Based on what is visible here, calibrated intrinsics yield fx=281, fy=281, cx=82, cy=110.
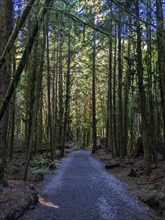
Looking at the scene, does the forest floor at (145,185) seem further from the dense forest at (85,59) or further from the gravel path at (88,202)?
the dense forest at (85,59)

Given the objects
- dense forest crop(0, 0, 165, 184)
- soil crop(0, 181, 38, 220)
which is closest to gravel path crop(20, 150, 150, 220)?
soil crop(0, 181, 38, 220)

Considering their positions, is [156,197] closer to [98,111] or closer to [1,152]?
[1,152]

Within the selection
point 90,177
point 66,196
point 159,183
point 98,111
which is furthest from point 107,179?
point 98,111

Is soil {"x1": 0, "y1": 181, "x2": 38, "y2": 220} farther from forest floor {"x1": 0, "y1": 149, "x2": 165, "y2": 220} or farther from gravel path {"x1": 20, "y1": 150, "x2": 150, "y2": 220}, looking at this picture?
gravel path {"x1": 20, "y1": 150, "x2": 150, "y2": 220}

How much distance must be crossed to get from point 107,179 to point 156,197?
407 cm

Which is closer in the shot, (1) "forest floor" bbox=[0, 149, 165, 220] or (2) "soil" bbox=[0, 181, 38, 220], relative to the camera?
(2) "soil" bbox=[0, 181, 38, 220]

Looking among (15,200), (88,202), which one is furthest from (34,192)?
(88,202)

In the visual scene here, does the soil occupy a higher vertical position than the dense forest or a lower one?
lower

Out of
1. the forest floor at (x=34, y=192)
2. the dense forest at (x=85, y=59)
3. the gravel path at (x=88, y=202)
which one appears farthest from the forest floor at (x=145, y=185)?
the dense forest at (x=85, y=59)

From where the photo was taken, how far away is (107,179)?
11.1 m

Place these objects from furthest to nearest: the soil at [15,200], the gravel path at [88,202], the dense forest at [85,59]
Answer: the gravel path at [88,202]
the soil at [15,200]
the dense forest at [85,59]

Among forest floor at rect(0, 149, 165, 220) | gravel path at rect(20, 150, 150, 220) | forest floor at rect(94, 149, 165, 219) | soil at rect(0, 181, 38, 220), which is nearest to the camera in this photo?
soil at rect(0, 181, 38, 220)

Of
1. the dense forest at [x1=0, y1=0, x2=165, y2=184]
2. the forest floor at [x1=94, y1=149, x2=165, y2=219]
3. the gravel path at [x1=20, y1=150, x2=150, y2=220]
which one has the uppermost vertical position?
the dense forest at [x1=0, y1=0, x2=165, y2=184]

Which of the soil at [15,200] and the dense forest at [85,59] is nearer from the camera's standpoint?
the dense forest at [85,59]
